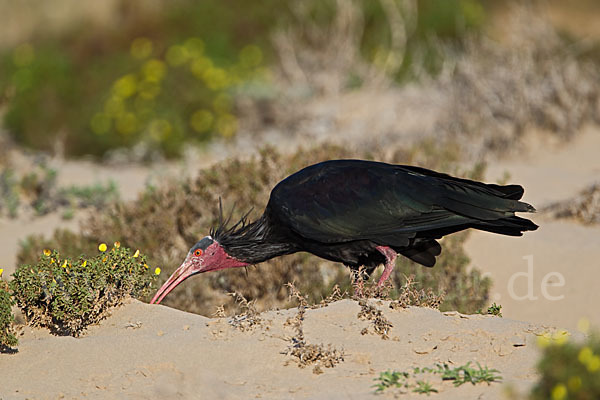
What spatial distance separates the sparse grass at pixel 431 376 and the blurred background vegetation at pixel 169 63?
663cm

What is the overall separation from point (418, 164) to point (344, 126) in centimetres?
467

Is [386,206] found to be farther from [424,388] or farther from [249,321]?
[424,388]

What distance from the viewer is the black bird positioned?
5645mm

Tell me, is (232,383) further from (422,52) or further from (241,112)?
(422,52)

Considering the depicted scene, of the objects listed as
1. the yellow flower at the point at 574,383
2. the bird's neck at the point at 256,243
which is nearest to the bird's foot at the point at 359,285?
the bird's neck at the point at 256,243

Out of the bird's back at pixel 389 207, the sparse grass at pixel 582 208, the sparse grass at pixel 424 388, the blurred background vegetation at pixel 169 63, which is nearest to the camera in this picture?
the sparse grass at pixel 424 388

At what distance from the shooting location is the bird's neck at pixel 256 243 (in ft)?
19.4

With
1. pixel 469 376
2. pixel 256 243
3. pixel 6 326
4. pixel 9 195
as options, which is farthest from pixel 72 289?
pixel 9 195

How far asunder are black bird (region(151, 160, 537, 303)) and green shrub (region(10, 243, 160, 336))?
2.33 ft

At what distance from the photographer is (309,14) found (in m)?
18.8

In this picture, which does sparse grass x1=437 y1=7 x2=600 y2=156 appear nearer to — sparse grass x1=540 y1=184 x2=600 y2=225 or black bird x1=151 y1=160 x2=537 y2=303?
sparse grass x1=540 y1=184 x2=600 y2=225

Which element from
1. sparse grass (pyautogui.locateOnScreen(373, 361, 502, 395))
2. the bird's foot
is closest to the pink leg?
the bird's foot

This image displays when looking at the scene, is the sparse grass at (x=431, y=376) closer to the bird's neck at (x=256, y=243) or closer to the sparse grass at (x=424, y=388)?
the sparse grass at (x=424, y=388)

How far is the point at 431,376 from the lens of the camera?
4273 millimetres
